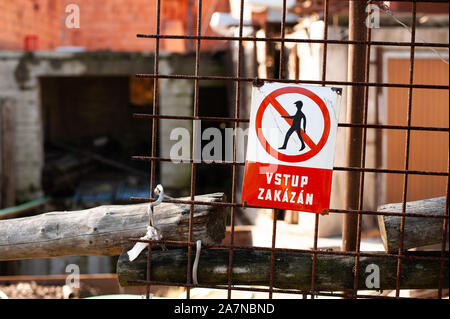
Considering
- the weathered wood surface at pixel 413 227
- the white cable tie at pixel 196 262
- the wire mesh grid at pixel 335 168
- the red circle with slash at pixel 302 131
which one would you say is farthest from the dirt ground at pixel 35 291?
the weathered wood surface at pixel 413 227

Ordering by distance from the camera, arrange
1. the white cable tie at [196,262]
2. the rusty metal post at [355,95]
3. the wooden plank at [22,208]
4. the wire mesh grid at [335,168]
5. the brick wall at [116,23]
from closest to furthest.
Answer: the wire mesh grid at [335,168] < the white cable tie at [196,262] < the rusty metal post at [355,95] < the wooden plank at [22,208] < the brick wall at [116,23]

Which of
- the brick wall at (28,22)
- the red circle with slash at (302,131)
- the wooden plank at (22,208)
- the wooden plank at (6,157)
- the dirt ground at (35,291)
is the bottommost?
the dirt ground at (35,291)

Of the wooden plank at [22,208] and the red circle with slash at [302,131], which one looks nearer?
the red circle with slash at [302,131]

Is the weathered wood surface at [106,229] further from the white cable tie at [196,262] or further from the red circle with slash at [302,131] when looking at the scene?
the red circle with slash at [302,131]

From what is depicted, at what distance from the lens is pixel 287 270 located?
283 centimetres

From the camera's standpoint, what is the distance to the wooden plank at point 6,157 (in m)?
9.49

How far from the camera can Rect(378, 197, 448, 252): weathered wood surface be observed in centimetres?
280

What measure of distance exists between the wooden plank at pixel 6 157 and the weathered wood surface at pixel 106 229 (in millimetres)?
7024

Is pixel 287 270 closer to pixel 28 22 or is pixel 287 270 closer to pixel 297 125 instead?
pixel 297 125

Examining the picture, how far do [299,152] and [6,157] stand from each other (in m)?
8.22

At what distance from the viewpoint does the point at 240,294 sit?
4.29 m

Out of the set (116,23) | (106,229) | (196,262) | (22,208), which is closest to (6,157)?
(22,208)

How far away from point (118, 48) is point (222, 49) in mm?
6127
